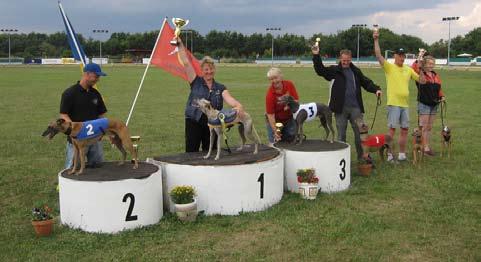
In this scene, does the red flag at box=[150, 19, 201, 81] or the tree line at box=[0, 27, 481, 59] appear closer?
the red flag at box=[150, 19, 201, 81]

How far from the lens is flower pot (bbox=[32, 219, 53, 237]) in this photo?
603 centimetres

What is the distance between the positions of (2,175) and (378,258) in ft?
23.3

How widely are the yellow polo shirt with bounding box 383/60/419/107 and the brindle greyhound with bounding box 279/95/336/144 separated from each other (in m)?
1.92

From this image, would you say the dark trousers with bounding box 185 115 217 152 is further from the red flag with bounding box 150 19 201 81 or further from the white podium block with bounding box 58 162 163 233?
the red flag with bounding box 150 19 201 81

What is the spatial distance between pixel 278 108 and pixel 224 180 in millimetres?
2381

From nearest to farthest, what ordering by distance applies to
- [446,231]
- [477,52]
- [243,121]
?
[446,231] < [243,121] < [477,52]

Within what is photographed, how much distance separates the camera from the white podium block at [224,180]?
21.7 ft

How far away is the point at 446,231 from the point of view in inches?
245

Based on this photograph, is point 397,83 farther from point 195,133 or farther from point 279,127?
point 195,133

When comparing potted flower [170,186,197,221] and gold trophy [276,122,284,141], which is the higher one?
gold trophy [276,122,284,141]

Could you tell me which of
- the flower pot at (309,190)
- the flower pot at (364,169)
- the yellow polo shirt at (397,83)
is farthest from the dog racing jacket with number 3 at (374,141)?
the flower pot at (309,190)

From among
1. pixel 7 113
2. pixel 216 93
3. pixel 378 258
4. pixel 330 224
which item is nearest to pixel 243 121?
pixel 216 93

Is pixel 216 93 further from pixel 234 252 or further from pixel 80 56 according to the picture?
pixel 80 56

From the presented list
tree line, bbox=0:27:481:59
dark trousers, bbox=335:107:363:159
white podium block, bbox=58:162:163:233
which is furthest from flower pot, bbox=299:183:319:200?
tree line, bbox=0:27:481:59
